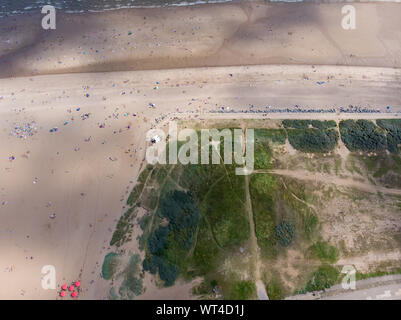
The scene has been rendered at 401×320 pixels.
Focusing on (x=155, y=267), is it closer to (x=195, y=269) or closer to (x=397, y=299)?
(x=195, y=269)

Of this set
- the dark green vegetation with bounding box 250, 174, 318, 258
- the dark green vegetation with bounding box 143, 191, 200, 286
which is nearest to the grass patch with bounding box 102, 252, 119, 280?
the dark green vegetation with bounding box 143, 191, 200, 286

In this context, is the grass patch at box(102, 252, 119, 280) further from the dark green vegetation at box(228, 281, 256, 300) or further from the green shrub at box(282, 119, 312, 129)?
the green shrub at box(282, 119, 312, 129)

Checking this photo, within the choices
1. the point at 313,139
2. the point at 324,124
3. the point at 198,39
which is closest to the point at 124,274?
the point at 313,139

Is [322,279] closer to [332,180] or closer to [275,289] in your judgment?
[275,289]

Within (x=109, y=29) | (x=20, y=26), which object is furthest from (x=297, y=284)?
(x=20, y=26)
